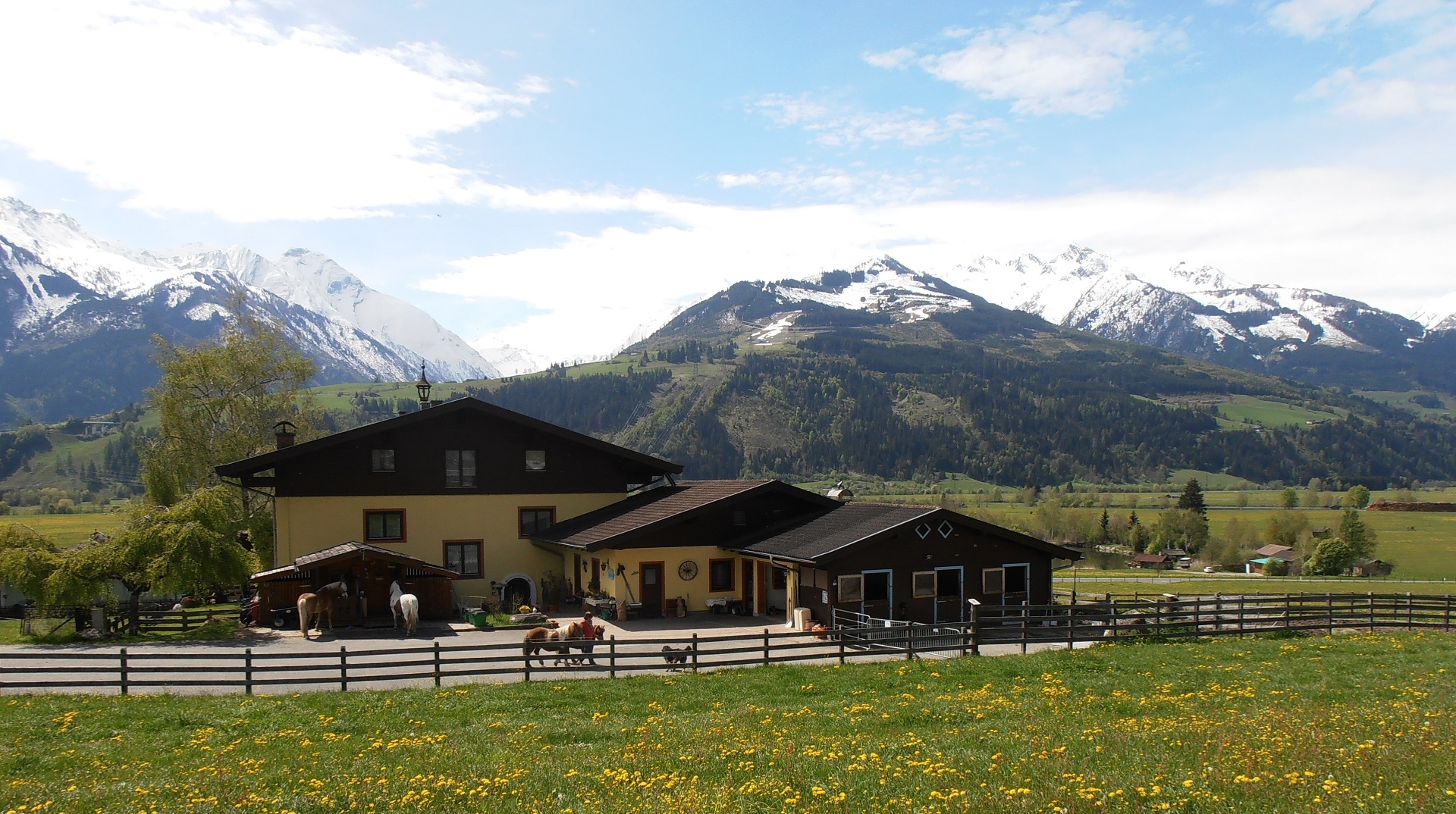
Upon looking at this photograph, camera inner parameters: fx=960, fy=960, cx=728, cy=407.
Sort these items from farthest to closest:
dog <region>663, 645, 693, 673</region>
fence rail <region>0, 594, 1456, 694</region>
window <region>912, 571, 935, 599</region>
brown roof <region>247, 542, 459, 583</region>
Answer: window <region>912, 571, 935, 599</region>, brown roof <region>247, 542, 459, 583</region>, dog <region>663, 645, 693, 673</region>, fence rail <region>0, 594, 1456, 694</region>

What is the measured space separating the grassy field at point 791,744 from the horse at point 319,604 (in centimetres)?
1032

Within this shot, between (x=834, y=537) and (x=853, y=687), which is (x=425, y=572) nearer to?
(x=834, y=537)

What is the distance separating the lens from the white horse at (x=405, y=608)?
2877 cm

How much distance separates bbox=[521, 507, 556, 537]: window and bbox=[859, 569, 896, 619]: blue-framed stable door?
1465 cm

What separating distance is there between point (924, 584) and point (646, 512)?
10.9m

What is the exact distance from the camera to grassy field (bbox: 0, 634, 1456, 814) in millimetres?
9578

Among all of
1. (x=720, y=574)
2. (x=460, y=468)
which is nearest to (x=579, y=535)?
(x=720, y=574)

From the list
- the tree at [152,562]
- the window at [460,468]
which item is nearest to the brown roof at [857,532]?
the window at [460,468]

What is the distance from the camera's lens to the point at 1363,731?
1184cm

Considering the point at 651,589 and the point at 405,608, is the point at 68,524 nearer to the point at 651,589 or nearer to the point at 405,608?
the point at 405,608

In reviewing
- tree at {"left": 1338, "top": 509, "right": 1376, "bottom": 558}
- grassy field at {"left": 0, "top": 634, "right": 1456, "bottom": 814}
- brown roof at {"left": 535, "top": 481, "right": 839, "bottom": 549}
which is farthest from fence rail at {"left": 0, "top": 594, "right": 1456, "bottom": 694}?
tree at {"left": 1338, "top": 509, "right": 1376, "bottom": 558}

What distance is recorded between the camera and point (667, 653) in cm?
2031

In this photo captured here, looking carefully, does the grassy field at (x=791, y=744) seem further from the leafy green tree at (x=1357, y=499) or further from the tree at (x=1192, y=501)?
the leafy green tree at (x=1357, y=499)

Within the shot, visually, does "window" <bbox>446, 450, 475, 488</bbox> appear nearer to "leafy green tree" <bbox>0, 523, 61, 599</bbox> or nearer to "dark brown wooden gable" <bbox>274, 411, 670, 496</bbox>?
"dark brown wooden gable" <bbox>274, 411, 670, 496</bbox>
